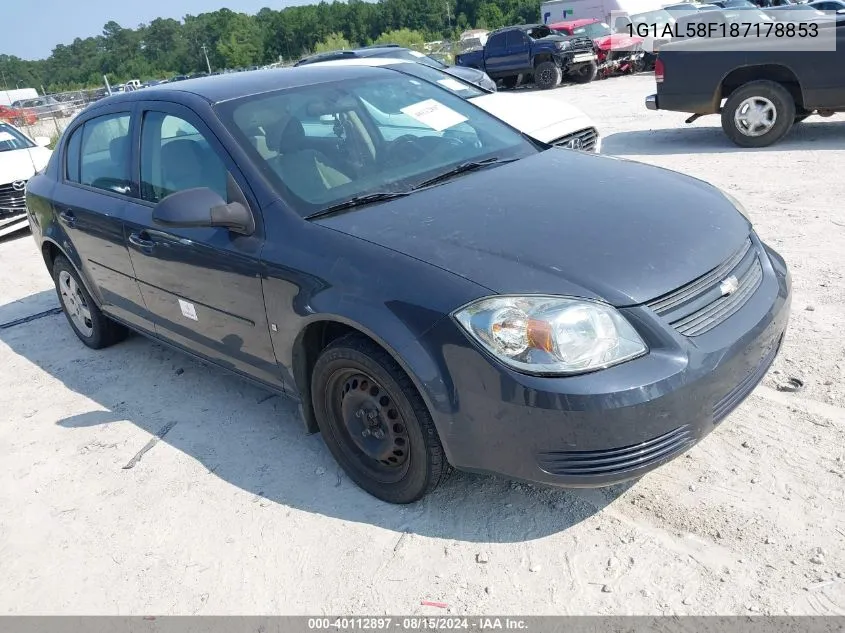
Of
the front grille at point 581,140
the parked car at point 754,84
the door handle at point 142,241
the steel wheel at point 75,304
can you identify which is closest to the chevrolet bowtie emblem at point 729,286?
the door handle at point 142,241

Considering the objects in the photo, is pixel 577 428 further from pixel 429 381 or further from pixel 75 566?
pixel 75 566

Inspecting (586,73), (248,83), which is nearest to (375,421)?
(248,83)

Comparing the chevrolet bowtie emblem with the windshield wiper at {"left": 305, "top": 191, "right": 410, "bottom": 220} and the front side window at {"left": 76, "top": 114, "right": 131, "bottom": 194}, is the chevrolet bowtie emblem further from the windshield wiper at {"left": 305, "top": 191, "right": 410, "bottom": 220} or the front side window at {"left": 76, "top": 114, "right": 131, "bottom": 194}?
the front side window at {"left": 76, "top": 114, "right": 131, "bottom": 194}

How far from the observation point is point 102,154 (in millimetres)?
4352

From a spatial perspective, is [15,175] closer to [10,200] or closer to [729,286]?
[10,200]

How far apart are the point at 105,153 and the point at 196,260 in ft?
4.67

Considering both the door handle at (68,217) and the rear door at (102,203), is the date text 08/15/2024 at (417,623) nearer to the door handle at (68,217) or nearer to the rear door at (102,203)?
the rear door at (102,203)

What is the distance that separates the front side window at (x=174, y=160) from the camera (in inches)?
132

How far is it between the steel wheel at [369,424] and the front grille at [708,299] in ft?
3.52

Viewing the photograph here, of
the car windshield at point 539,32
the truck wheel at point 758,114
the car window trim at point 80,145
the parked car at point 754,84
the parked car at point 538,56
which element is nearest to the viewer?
the car window trim at point 80,145

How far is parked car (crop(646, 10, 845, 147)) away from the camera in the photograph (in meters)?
7.89

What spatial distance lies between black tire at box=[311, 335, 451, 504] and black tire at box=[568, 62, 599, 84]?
1911cm

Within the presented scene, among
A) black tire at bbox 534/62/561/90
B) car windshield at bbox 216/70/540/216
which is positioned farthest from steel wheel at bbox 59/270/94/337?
black tire at bbox 534/62/561/90

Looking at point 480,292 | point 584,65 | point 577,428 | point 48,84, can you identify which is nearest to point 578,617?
point 577,428
